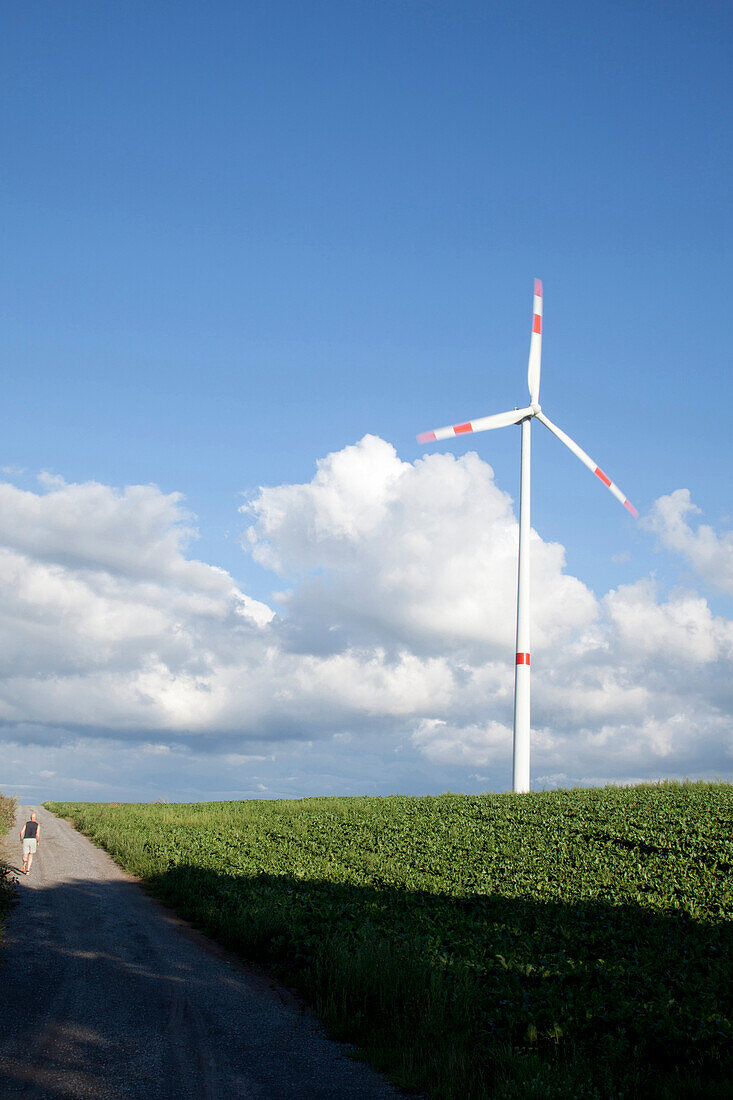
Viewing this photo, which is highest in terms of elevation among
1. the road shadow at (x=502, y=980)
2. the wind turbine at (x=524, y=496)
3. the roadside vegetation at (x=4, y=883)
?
the wind turbine at (x=524, y=496)

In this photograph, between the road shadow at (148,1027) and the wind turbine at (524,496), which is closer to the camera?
the road shadow at (148,1027)

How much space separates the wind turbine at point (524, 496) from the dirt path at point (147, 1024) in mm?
29982

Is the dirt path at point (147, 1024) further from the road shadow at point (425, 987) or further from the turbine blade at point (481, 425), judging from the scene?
the turbine blade at point (481, 425)

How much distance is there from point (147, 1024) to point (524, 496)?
43401 mm

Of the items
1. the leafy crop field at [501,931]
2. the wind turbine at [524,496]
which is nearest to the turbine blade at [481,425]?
the wind turbine at [524,496]

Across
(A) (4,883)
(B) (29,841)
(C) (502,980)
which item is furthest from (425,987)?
(B) (29,841)

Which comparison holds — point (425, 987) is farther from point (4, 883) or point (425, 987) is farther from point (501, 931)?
point (4, 883)

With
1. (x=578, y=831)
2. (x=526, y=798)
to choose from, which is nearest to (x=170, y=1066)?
(x=578, y=831)

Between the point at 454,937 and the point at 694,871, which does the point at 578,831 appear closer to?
the point at 694,871

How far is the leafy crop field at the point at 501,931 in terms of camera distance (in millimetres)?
12258

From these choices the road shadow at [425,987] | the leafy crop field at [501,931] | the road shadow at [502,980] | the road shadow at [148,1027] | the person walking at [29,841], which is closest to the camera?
the road shadow at [148,1027]

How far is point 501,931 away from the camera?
63.8 ft

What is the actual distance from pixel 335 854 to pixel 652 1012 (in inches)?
745

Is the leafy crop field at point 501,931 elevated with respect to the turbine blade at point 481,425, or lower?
lower
